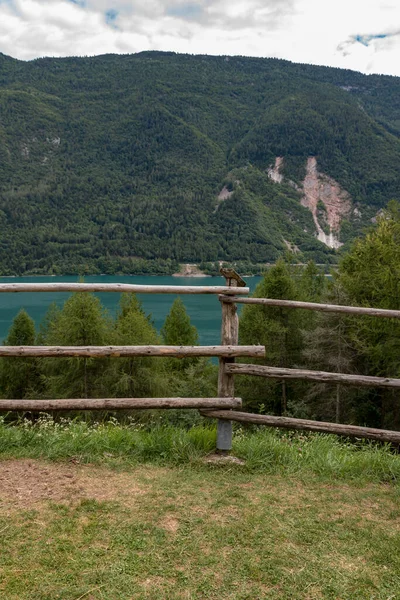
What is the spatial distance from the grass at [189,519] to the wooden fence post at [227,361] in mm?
140

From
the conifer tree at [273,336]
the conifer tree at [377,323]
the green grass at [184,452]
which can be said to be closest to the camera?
the green grass at [184,452]

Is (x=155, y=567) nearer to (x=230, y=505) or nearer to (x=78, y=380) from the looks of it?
(x=230, y=505)

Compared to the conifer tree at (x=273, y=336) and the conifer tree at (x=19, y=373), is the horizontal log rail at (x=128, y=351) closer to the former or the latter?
the conifer tree at (x=273, y=336)

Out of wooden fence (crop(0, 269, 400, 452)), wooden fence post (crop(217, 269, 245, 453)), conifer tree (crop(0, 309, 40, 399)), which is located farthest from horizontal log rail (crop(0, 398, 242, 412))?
conifer tree (crop(0, 309, 40, 399))

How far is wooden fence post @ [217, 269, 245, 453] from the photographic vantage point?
457 cm

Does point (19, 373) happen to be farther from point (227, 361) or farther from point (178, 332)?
point (227, 361)

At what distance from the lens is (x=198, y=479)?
404 cm

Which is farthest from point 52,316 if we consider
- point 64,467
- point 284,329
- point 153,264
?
point 153,264

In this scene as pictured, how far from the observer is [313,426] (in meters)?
4.53

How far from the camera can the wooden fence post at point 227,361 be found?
457cm

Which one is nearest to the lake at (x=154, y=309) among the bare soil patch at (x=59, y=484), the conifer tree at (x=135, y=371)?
the conifer tree at (x=135, y=371)

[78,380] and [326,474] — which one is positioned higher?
[326,474]

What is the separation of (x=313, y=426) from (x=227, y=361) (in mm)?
981

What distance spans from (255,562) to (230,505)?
73cm
